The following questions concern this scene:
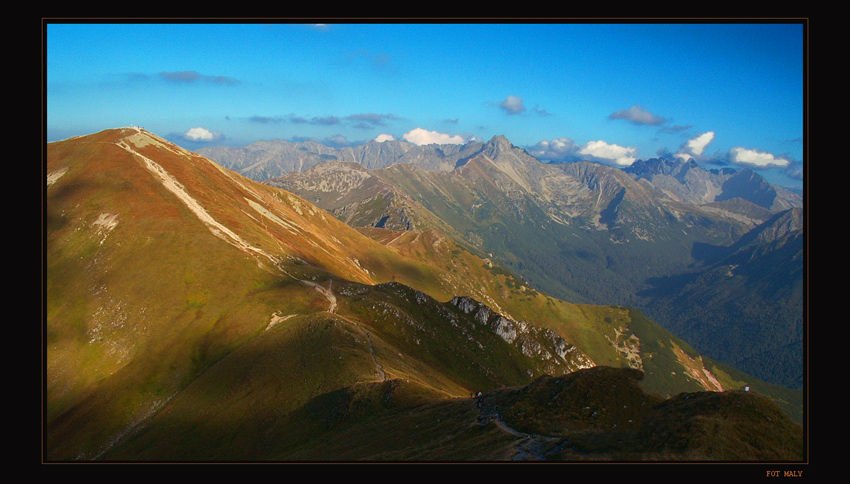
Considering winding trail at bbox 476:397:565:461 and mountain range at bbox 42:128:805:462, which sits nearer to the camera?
winding trail at bbox 476:397:565:461

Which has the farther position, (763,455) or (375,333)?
(375,333)

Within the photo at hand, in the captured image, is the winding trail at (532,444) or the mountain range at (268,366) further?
the mountain range at (268,366)

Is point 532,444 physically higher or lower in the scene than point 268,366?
higher

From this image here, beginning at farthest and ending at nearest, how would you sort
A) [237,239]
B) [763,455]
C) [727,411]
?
[237,239] → [727,411] → [763,455]

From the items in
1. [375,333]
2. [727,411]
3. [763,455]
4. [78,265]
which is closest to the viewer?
[763,455]
